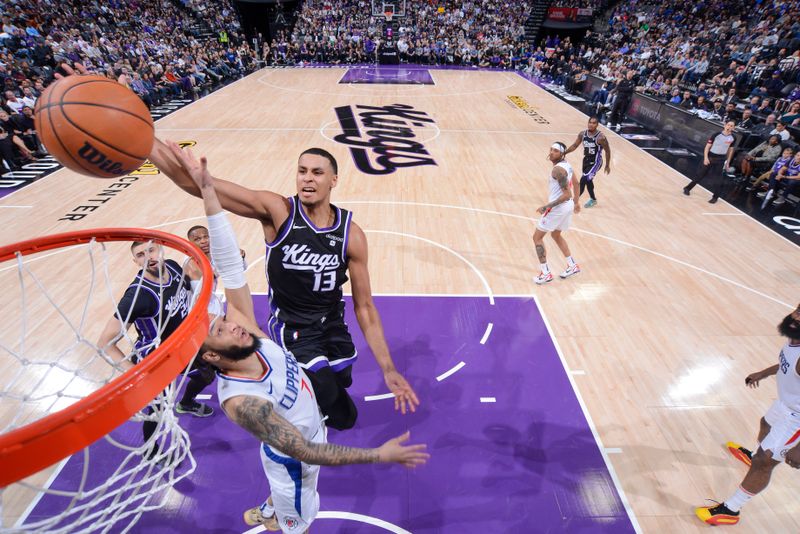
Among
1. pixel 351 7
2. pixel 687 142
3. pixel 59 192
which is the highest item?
pixel 351 7

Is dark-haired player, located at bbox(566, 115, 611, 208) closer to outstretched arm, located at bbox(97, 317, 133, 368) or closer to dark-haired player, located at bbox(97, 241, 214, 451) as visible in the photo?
dark-haired player, located at bbox(97, 241, 214, 451)

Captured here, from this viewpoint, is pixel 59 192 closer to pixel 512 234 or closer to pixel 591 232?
pixel 512 234

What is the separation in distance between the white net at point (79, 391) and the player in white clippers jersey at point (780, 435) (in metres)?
3.45

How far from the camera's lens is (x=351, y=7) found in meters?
26.9

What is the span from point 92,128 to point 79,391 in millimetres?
2702

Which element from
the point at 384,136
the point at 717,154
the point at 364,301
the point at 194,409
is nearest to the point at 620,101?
the point at 717,154

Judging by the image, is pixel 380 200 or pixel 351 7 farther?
pixel 351 7

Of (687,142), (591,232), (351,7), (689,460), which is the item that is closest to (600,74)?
(687,142)

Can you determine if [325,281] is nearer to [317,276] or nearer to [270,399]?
[317,276]

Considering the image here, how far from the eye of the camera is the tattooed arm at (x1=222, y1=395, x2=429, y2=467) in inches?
77.8

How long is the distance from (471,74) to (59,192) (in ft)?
58.9

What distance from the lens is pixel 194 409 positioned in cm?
378

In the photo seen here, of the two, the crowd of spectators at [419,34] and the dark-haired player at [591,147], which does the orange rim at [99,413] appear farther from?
the crowd of spectators at [419,34]

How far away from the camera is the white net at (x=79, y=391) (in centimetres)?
229
